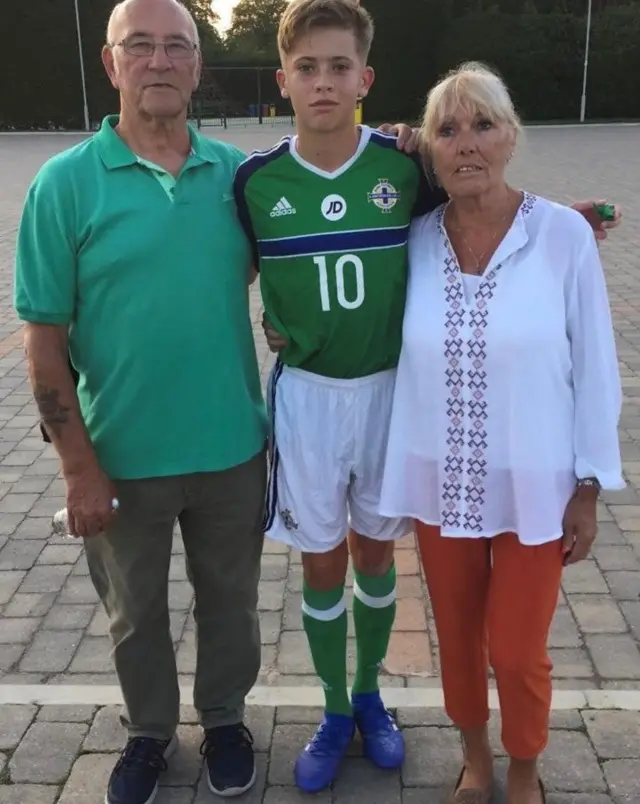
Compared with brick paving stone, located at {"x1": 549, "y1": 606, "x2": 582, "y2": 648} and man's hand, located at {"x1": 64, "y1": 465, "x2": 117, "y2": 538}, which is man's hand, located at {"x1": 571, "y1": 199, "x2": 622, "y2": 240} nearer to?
man's hand, located at {"x1": 64, "y1": 465, "x2": 117, "y2": 538}

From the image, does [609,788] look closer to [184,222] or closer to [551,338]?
[551,338]

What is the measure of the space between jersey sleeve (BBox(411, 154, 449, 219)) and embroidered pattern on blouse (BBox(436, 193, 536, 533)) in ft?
0.56

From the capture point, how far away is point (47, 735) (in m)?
2.90

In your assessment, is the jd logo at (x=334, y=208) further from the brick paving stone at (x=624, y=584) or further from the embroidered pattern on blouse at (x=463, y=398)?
the brick paving stone at (x=624, y=584)

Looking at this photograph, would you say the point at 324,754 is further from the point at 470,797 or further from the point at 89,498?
the point at 89,498

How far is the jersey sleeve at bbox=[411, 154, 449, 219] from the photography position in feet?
8.21

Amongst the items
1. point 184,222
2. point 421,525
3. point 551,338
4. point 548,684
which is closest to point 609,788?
point 548,684

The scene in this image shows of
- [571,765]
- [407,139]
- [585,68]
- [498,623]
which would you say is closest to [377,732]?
[571,765]

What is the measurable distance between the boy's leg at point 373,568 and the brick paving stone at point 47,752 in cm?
94

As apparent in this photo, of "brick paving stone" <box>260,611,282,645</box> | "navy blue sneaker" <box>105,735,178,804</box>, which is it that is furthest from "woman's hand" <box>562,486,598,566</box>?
"brick paving stone" <box>260,611,282,645</box>

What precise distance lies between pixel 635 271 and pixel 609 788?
8189 millimetres

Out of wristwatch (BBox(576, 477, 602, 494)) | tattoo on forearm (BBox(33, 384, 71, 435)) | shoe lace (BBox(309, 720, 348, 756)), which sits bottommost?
shoe lace (BBox(309, 720, 348, 756))

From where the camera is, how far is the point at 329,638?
2760 millimetres

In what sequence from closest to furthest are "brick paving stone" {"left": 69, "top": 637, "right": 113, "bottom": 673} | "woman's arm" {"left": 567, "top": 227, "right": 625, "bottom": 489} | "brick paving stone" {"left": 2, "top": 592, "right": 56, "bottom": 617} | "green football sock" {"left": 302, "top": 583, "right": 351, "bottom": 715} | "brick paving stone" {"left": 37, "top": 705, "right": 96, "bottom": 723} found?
"woman's arm" {"left": 567, "top": 227, "right": 625, "bottom": 489}, "green football sock" {"left": 302, "top": 583, "right": 351, "bottom": 715}, "brick paving stone" {"left": 37, "top": 705, "right": 96, "bottom": 723}, "brick paving stone" {"left": 69, "top": 637, "right": 113, "bottom": 673}, "brick paving stone" {"left": 2, "top": 592, "right": 56, "bottom": 617}
